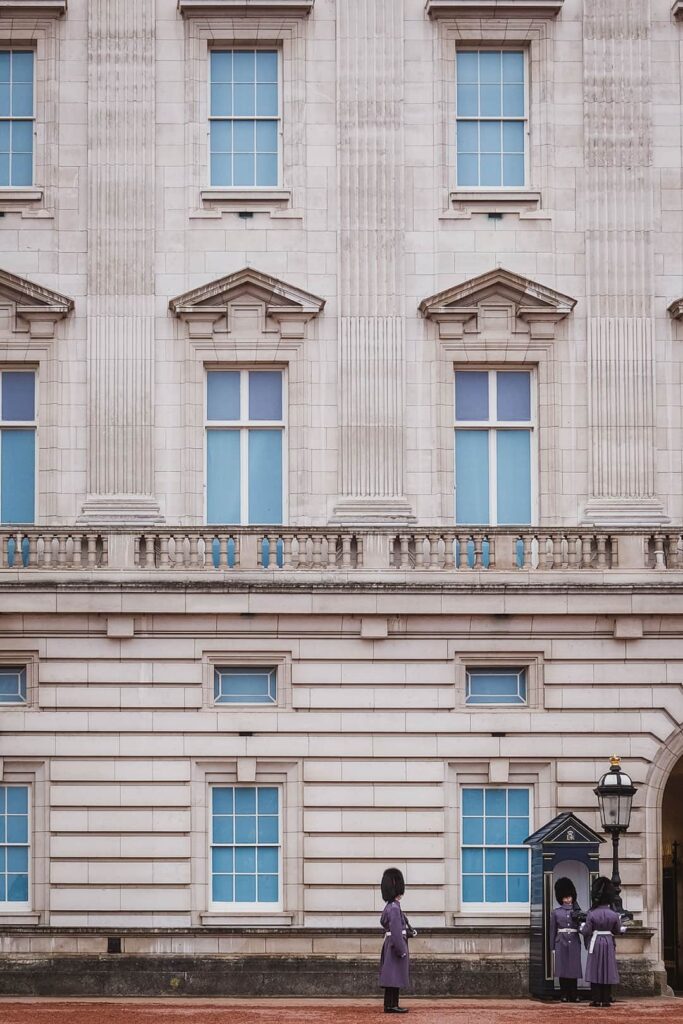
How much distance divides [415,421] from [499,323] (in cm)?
191

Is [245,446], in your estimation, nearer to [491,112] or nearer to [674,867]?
[491,112]

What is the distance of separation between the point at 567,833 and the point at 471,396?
685cm

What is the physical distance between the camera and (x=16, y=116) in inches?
1342

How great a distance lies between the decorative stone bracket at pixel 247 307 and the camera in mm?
33375

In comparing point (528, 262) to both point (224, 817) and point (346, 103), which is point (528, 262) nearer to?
point (346, 103)

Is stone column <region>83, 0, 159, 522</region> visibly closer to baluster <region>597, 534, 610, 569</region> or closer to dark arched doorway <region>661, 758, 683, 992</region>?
baluster <region>597, 534, 610, 569</region>

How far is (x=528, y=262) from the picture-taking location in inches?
1330

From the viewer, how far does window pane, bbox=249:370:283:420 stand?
3384cm

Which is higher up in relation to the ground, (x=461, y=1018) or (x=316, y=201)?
(x=316, y=201)

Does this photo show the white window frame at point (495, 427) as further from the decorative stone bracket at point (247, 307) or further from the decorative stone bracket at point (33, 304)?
the decorative stone bracket at point (33, 304)

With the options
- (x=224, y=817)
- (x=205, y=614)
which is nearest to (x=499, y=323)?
(x=205, y=614)

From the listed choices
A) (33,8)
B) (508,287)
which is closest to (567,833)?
(508,287)

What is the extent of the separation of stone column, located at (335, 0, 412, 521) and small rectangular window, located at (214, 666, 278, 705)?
100 inches

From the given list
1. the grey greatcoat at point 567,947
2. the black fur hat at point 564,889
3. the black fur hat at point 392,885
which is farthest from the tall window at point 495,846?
the black fur hat at point 392,885
